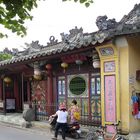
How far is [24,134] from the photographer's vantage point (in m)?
14.1

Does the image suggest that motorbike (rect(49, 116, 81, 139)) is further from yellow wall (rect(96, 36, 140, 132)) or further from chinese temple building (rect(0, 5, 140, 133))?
yellow wall (rect(96, 36, 140, 132))

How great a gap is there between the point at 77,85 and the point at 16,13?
10.2 metres

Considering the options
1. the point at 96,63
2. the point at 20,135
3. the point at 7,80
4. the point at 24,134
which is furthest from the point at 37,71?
the point at 7,80

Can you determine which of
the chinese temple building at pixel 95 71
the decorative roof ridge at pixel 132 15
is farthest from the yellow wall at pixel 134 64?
the decorative roof ridge at pixel 132 15

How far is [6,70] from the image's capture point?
19812mm

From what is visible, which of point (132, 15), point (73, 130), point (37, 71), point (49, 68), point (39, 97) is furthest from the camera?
point (39, 97)

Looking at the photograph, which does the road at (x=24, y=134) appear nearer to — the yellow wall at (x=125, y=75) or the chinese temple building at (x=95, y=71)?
the chinese temple building at (x=95, y=71)

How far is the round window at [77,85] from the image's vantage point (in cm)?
1427

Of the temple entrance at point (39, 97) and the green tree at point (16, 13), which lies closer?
the green tree at point (16, 13)

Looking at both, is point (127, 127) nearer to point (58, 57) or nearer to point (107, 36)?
point (107, 36)

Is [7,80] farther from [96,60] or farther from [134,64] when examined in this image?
[134,64]

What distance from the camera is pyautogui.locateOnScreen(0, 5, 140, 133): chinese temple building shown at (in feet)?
38.1

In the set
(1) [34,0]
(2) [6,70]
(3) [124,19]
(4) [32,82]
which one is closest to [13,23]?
(1) [34,0]

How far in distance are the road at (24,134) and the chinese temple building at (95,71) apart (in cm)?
149
